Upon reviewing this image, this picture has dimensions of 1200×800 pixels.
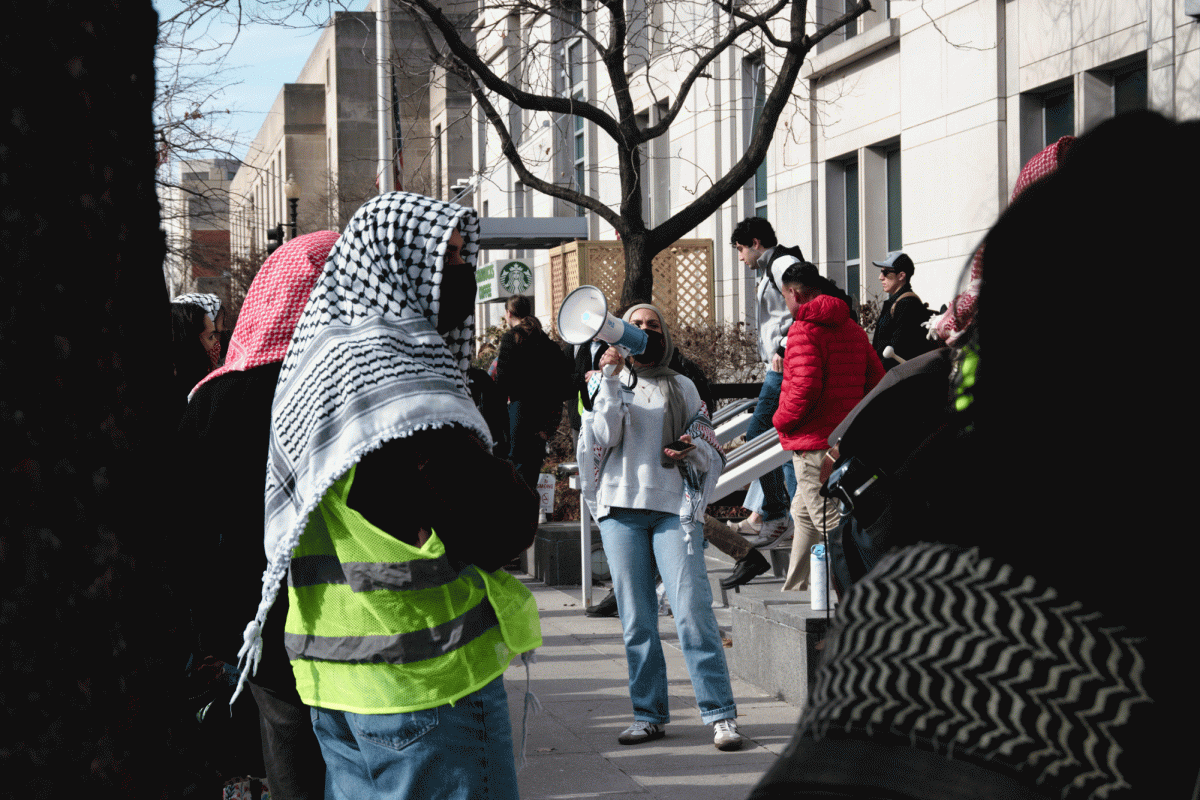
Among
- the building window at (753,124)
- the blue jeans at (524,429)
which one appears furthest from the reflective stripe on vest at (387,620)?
the building window at (753,124)

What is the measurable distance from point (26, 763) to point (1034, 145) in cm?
1250

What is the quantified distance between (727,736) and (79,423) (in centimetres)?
461

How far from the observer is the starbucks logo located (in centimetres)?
2134

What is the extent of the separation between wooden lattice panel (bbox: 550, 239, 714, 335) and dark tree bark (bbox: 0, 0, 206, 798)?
16940mm

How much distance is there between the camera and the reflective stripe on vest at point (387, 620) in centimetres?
258

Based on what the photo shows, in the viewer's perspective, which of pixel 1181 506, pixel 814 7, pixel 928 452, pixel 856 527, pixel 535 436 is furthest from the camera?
pixel 814 7

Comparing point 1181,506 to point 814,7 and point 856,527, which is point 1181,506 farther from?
point 814,7

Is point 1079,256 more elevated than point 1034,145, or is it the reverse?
point 1034,145

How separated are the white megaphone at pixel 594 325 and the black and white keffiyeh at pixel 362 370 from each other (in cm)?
258

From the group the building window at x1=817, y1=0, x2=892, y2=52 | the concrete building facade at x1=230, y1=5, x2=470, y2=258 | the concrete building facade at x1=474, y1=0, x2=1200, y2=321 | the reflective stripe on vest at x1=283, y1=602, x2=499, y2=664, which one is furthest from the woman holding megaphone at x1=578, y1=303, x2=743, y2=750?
the concrete building facade at x1=230, y1=5, x2=470, y2=258

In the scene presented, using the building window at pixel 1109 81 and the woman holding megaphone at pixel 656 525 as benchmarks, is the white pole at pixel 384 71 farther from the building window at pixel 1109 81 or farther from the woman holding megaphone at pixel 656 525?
the building window at pixel 1109 81

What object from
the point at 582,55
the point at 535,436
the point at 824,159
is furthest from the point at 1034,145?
the point at 582,55

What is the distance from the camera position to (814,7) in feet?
52.2

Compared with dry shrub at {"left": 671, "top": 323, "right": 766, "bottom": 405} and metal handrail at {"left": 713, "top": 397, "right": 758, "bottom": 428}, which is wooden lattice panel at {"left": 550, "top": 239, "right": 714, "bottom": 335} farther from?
metal handrail at {"left": 713, "top": 397, "right": 758, "bottom": 428}
